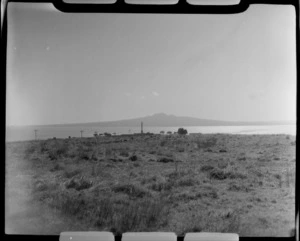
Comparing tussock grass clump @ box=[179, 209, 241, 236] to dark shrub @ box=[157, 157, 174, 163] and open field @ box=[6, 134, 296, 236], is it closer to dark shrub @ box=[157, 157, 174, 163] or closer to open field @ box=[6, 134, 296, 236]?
open field @ box=[6, 134, 296, 236]

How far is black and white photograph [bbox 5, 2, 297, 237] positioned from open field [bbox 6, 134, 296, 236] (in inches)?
0.9

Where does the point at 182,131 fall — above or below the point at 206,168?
above

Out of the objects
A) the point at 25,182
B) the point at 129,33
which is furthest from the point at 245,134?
the point at 25,182

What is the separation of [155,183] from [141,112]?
4.53 feet

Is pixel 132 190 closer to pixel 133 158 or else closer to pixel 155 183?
pixel 155 183

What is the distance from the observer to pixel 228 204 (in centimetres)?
683

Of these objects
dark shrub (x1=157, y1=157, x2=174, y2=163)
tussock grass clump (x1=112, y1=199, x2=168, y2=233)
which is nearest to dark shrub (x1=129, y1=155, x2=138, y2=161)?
dark shrub (x1=157, y1=157, x2=174, y2=163)

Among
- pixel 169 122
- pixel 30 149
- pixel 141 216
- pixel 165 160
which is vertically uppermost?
pixel 169 122

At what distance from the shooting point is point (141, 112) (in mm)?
6172

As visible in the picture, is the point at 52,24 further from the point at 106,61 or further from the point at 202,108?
the point at 202,108

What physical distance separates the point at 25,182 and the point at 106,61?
2235mm

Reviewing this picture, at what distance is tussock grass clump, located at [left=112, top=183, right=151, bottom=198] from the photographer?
662 centimetres

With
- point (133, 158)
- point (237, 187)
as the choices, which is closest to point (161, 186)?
point (133, 158)

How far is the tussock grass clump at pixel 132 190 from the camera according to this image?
6624 mm
